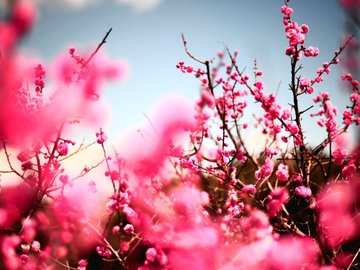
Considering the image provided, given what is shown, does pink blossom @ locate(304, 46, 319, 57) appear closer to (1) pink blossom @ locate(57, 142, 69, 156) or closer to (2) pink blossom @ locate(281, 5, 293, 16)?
(2) pink blossom @ locate(281, 5, 293, 16)

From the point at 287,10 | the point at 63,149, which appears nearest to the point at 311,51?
the point at 287,10

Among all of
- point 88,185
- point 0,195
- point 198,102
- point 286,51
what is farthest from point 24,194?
point 286,51

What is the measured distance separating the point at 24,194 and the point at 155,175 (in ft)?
6.34

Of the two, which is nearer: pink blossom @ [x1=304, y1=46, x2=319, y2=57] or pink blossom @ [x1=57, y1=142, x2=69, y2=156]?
pink blossom @ [x1=57, y1=142, x2=69, y2=156]

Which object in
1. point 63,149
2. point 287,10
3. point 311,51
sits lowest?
point 63,149

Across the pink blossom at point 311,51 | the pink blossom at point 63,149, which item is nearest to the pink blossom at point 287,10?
the pink blossom at point 311,51

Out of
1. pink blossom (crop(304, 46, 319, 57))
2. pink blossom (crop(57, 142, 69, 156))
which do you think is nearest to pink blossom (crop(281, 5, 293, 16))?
pink blossom (crop(304, 46, 319, 57))

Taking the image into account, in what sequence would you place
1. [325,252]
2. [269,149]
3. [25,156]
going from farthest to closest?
[269,149] < [25,156] < [325,252]

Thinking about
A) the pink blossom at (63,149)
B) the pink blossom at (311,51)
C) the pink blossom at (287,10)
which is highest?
the pink blossom at (287,10)

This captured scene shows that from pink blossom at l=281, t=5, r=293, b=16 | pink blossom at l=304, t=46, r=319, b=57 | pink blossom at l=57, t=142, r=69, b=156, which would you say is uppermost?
pink blossom at l=281, t=5, r=293, b=16

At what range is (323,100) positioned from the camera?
5.13 m

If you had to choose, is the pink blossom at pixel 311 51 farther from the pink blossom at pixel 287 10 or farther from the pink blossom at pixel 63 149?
the pink blossom at pixel 63 149

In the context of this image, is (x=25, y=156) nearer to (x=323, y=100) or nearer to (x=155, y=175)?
(x=155, y=175)

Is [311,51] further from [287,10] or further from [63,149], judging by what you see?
[63,149]
